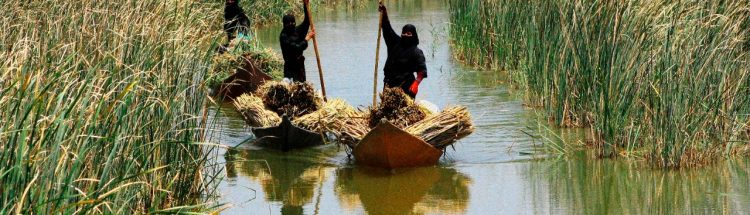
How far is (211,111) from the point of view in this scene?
16969 mm

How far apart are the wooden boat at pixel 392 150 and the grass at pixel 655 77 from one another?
5.39ft

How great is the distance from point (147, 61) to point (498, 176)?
3523mm

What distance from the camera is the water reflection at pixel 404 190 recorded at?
440 inches

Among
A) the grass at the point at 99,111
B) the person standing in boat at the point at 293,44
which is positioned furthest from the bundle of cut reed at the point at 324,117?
the person standing in boat at the point at 293,44

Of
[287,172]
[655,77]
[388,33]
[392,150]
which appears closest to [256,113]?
[287,172]

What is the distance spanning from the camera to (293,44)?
15.8 m

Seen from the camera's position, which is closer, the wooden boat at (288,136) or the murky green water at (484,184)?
the murky green water at (484,184)

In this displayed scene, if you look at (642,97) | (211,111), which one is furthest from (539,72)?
(211,111)

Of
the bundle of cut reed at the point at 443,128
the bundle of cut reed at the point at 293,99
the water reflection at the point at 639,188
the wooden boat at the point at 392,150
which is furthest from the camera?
the bundle of cut reed at the point at 293,99

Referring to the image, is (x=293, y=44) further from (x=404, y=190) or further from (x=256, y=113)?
(x=404, y=190)

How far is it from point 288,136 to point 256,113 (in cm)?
82

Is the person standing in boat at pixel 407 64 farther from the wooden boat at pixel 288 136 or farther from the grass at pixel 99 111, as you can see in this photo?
the grass at pixel 99 111

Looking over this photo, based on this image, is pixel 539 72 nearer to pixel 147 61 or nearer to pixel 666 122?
pixel 666 122

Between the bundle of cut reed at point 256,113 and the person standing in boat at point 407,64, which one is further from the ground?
the person standing in boat at point 407,64
